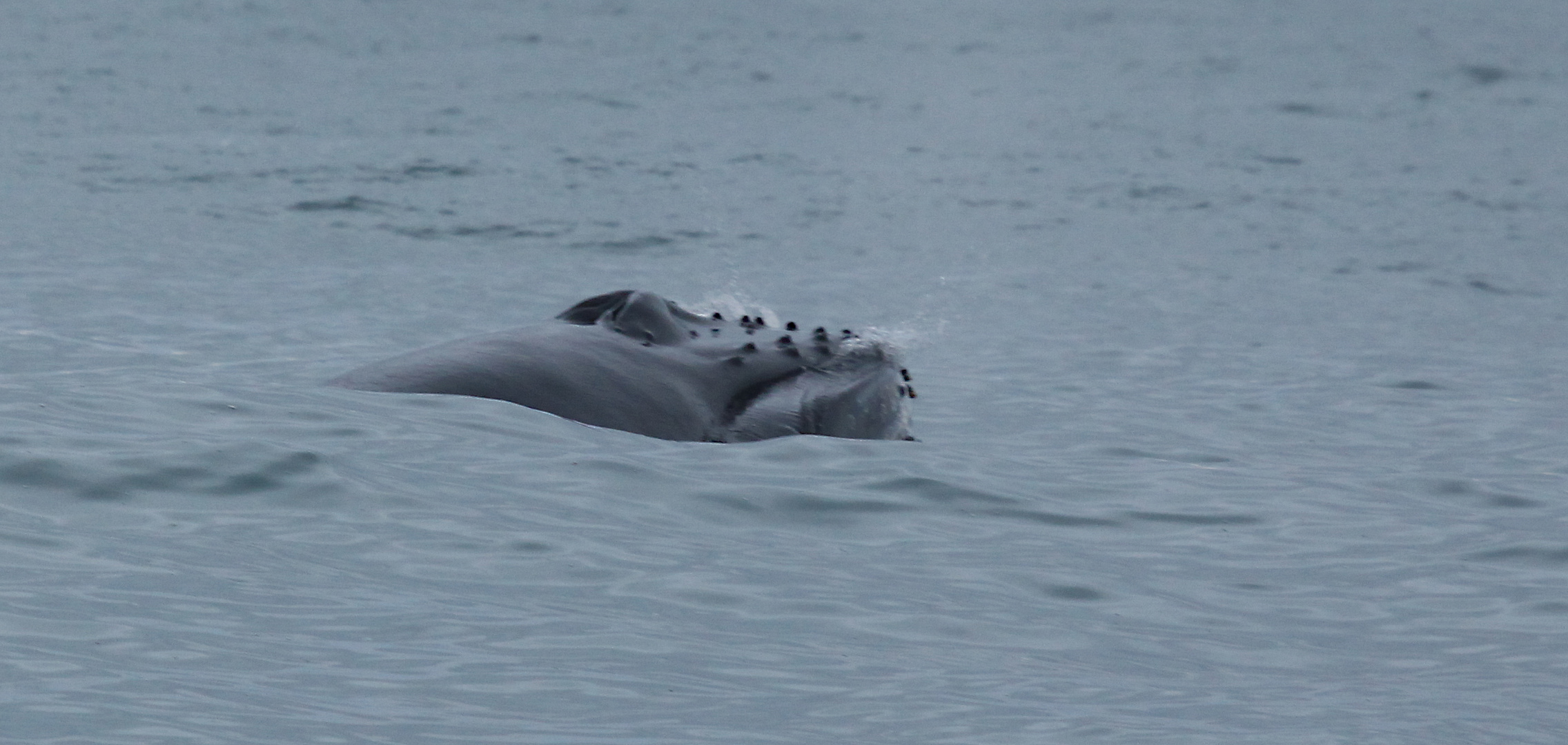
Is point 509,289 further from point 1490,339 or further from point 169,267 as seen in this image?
point 1490,339

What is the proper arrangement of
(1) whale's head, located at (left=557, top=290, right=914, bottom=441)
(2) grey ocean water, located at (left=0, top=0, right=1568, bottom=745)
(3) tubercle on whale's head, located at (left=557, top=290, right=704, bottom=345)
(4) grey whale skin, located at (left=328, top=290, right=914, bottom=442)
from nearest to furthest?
(2) grey ocean water, located at (left=0, top=0, right=1568, bottom=745) < (4) grey whale skin, located at (left=328, top=290, right=914, bottom=442) < (1) whale's head, located at (left=557, top=290, right=914, bottom=441) < (3) tubercle on whale's head, located at (left=557, top=290, right=704, bottom=345)

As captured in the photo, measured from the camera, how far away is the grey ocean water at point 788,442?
5.45 m

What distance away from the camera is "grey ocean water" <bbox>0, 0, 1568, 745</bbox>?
5.45 m

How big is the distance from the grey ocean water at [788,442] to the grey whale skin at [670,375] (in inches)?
7.6

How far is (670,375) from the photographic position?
867 cm

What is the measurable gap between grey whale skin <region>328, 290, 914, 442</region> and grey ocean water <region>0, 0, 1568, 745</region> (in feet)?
0.63

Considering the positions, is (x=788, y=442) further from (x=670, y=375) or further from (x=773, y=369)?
(x=670, y=375)

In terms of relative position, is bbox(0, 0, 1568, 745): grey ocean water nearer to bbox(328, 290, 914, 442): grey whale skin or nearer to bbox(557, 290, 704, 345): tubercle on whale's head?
bbox(328, 290, 914, 442): grey whale skin

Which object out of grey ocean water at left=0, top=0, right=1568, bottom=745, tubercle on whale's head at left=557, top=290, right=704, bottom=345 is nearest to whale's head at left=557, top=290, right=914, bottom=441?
tubercle on whale's head at left=557, top=290, right=704, bottom=345

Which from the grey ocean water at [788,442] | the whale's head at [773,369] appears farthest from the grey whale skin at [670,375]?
the grey ocean water at [788,442]

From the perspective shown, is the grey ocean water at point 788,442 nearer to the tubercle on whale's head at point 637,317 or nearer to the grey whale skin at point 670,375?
the grey whale skin at point 670,375

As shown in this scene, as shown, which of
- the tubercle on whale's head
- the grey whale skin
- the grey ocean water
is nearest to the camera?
the grey ocean water

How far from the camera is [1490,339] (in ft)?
49.2

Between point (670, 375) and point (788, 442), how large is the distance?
1.98 feet
